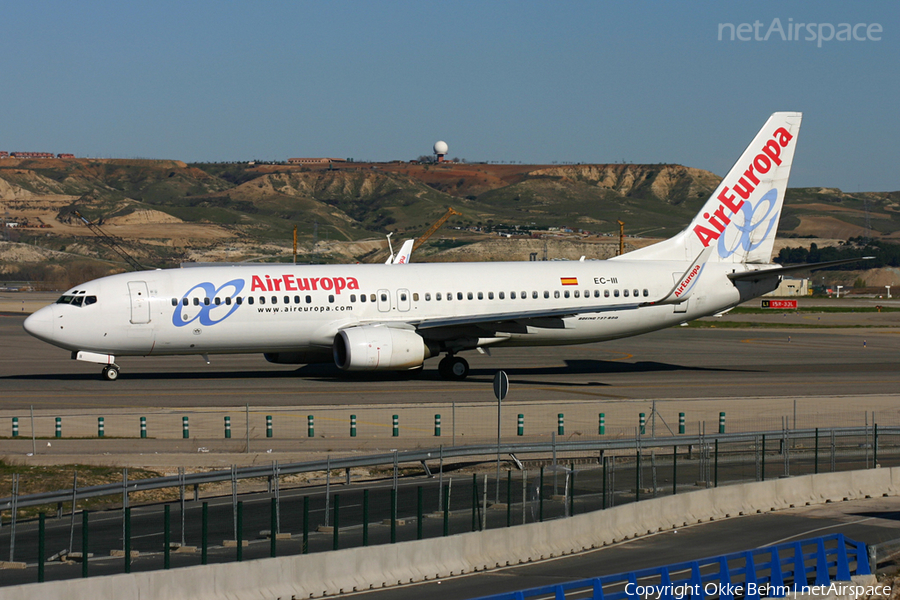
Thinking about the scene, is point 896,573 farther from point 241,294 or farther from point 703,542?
point 241,294

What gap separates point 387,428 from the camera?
3073cm

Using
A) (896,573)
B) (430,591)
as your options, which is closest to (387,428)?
(430,591)

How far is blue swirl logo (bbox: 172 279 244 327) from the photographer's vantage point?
38.8 metres

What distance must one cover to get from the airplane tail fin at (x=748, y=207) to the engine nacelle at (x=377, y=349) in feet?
39.8

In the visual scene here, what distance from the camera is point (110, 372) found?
40.2 m

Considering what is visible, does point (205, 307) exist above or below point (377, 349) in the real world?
above

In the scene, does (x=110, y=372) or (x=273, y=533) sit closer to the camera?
(x=273, y=533)

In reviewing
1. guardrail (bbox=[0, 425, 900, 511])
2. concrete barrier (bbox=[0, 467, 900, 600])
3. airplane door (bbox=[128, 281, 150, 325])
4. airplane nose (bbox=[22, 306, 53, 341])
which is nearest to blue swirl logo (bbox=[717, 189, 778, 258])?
guardrail (bbox=[0, 425, 900, 511])

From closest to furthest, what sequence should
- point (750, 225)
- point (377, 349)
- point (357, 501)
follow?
point (357, 501) → point (377, 349) → point (750, 225)

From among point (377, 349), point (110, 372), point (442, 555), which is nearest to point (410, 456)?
point (442, 555)

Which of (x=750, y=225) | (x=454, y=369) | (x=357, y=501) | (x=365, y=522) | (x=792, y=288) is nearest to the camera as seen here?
(x=365, y=522)

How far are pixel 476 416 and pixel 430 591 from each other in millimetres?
14853

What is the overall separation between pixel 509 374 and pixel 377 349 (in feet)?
25.9

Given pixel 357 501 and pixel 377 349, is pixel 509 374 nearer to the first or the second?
pixel 377 349
